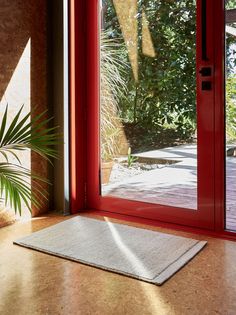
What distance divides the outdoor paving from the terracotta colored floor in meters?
0.46

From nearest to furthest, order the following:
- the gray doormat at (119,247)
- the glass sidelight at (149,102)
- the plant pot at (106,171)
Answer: the gray doormat at (119,247)
the glass sidelight at (149,102)
the plant pot at (106,171)

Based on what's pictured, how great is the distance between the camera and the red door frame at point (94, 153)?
2.44 m

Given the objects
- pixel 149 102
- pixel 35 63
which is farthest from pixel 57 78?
pixel 149 102

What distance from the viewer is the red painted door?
2428 mm

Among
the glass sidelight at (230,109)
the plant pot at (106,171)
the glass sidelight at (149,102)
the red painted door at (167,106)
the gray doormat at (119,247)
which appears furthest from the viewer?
the plant pot at (106,171)

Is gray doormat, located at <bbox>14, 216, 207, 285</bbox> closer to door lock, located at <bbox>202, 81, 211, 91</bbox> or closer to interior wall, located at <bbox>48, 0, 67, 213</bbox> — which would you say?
A: interior wall, located at <bbox>48, 0, 67, 213</bbox>

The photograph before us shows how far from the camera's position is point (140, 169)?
9.21ft

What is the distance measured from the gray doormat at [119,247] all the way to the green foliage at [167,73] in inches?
30.2

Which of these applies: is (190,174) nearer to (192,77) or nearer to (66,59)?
(192,77)

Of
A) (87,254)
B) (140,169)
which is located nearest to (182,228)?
(140,169)

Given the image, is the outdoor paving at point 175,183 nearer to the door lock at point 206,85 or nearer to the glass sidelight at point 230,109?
the glass sidelight at point 230,109

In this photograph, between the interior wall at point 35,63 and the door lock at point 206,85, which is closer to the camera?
the door lock at point 206,85

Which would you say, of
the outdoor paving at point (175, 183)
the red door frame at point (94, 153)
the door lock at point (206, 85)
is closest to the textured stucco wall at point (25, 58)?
the red door frame at point (94, 153)

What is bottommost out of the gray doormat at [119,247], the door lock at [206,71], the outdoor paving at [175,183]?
the gray doormat at [119,247]
